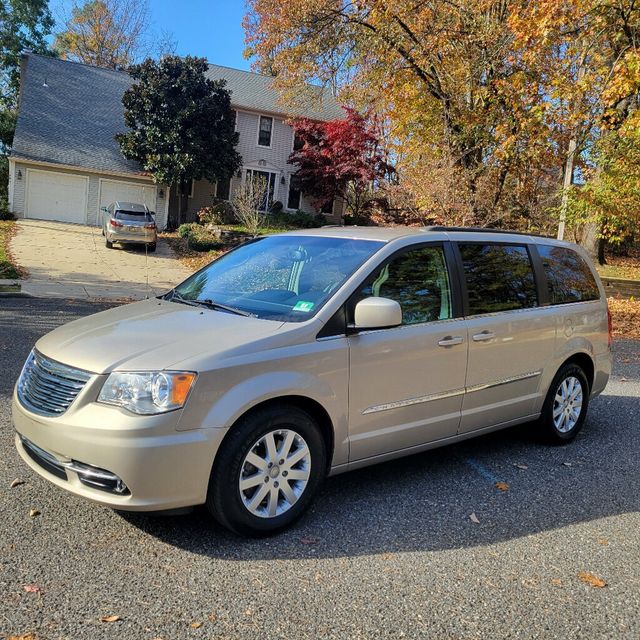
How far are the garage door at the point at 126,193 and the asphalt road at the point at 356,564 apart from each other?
2544 centimetres

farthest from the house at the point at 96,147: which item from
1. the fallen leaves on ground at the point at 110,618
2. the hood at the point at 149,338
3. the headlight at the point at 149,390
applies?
the fallen leaves on ground at the point at 110,618

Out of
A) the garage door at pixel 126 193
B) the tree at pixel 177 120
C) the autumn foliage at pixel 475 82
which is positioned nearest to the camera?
the autumn foliage at pixel 475 82

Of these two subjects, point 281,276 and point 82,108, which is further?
point 82,108

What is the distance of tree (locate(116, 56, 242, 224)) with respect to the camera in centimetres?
2662

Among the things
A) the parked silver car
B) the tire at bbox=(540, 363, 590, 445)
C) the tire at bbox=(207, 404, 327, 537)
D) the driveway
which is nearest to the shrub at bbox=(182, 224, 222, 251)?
the driveway

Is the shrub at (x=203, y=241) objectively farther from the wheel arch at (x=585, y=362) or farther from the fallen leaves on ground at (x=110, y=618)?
the fallen leaves on ground at (x=110, y=618)

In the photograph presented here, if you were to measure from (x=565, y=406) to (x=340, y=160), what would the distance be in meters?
24.8

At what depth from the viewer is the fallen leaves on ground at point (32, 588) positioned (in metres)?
2.85

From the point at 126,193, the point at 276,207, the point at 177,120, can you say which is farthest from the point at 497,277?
the point at 276,207

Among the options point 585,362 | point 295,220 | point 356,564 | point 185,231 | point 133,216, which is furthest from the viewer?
point 295,220

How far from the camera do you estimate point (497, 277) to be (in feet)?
16.0

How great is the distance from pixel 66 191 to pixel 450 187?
1895 centimetres

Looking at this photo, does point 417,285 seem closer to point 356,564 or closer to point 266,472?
point 266,472

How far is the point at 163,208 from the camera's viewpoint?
2917 cm
